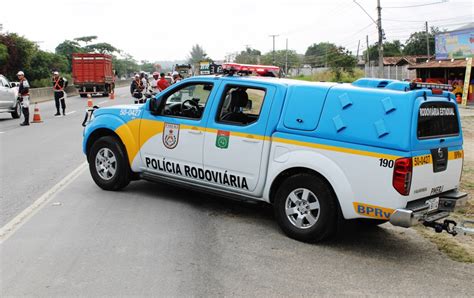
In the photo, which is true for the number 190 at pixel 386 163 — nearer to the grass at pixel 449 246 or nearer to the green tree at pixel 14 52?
the grass at pixel 449 246

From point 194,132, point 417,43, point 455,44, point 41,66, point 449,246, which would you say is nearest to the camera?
point 449,246

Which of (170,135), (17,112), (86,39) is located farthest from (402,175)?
(86,39)

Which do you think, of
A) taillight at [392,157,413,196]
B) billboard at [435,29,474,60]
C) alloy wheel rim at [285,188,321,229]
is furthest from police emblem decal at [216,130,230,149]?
billboard at [435,29,474,60]

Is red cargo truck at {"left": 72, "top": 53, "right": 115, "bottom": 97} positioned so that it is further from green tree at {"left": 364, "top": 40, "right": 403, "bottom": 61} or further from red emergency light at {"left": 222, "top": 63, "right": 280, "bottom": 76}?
green tree at {"left": 364, "top": 40, "right": 403, "bottom": 61}

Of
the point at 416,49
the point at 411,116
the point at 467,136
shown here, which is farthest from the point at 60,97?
the point at 416,49

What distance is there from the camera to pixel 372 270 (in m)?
5.23

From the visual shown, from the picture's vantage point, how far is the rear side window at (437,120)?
552cm

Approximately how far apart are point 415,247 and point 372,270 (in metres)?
1.12

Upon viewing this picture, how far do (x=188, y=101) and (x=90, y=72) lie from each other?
112ft

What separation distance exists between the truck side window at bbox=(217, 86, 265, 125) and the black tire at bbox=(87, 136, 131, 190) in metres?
1.91

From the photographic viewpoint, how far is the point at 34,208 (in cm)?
723

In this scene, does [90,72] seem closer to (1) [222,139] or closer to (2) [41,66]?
(2) [41,66]

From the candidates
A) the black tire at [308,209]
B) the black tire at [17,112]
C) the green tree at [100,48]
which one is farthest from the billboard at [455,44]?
the green tree at [100,48]

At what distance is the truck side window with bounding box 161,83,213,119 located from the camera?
24.2 ft
